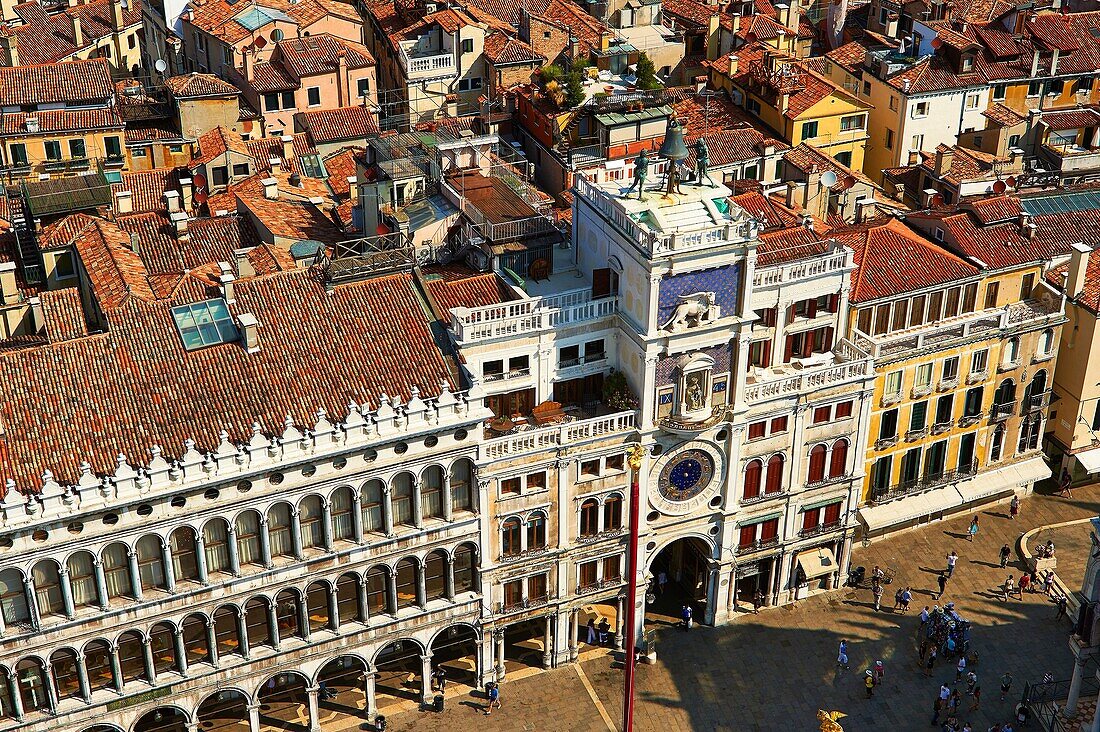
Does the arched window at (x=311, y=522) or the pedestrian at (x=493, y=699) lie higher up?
the arched window at (x=311, y=522)

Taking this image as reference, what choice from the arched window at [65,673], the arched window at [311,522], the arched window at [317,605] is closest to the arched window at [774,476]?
the arched window at [317,605]

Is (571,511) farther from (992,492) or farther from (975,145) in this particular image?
(975,145)

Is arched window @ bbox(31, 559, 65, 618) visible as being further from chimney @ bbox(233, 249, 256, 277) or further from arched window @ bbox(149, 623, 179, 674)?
chimney @ bbox(233, 249, 256, 277)

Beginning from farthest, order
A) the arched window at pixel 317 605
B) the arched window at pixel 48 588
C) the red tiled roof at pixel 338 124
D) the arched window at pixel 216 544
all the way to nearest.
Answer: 1. the red tiled roof at pixel 338 124
2. the arched window at pixel 317 605
3. the arched window at pixel 216 544
4. the arched window at pixel 48 588

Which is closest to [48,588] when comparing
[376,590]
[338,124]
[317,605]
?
[317,605]

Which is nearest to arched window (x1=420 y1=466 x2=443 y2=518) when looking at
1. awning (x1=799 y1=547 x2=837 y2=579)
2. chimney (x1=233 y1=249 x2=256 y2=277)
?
chimney (x1=233 y1=249 x2=256 y2=277)

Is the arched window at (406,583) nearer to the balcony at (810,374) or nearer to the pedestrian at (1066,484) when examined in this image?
the balcony at (810,374)

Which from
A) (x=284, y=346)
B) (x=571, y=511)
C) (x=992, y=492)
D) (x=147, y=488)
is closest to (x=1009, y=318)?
(x=992, y=492)

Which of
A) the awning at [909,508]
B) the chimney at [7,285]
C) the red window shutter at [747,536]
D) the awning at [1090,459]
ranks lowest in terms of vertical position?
the awning at [909,508]
